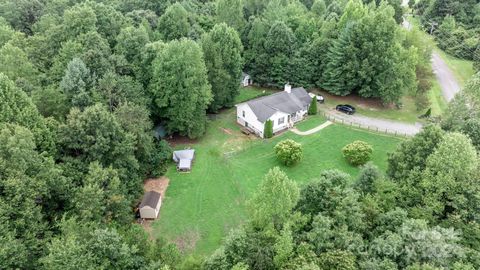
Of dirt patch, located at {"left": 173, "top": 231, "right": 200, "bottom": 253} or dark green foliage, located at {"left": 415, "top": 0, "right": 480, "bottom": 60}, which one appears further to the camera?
dark green foliage, located at {"left": 415, "top": 0, "right": 480, "bottom": 60}

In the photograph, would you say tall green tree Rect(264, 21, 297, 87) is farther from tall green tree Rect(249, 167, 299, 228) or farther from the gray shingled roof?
tall green tree Rect(249, 167, 299, 228)

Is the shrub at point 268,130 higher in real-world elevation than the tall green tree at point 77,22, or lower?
lower

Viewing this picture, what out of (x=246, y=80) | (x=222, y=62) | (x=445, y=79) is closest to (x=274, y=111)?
(x=222, y=62)

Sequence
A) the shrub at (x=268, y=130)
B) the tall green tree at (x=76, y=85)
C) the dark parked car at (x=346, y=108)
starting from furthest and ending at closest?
the dark parked car at (x=346, y=108)
the shrub at (x=268, y=130)
the tall green tree at (x=76, y=85)

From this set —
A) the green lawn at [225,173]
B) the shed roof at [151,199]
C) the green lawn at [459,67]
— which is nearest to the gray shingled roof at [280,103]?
the green lawn at [225,173]

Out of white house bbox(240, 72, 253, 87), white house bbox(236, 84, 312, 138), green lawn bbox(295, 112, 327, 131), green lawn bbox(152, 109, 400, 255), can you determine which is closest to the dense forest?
green lawn bbox(152, 109, 400, 255)

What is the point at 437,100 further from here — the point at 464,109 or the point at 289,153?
the point at 289,153

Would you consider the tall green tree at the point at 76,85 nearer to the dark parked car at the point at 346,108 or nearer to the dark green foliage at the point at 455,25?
the dark parked car at the point at 346,108
